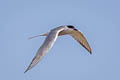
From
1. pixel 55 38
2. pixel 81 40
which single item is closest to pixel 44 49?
pixel 55 38

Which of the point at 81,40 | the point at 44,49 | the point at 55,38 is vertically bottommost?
the point at 44,49

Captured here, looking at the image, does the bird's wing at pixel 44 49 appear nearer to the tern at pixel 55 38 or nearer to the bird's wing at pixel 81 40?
the tern at pixel 55 38

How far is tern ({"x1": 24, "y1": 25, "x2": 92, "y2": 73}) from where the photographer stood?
15.3m

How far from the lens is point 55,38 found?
17.6m

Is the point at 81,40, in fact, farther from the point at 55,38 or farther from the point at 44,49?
the point at 44,49

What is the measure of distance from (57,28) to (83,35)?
131 inches

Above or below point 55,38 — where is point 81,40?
above

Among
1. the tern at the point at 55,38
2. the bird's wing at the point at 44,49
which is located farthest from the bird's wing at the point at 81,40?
the bird's wing at the point at 44,49

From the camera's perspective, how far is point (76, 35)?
23922mm

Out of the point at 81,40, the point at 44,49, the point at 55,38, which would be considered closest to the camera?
the point at 44,49

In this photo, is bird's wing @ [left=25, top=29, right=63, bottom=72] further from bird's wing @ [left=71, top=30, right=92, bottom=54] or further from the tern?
bird's wing @ [left=71, top=30, right=92, bottom=54]

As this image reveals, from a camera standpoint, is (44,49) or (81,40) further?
(81,40)

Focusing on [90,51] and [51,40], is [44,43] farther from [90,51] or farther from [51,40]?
[90,51]

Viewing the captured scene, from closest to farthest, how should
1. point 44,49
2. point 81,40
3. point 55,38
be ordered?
1. point 44,49
2. point 55,38
3. point 81,40
